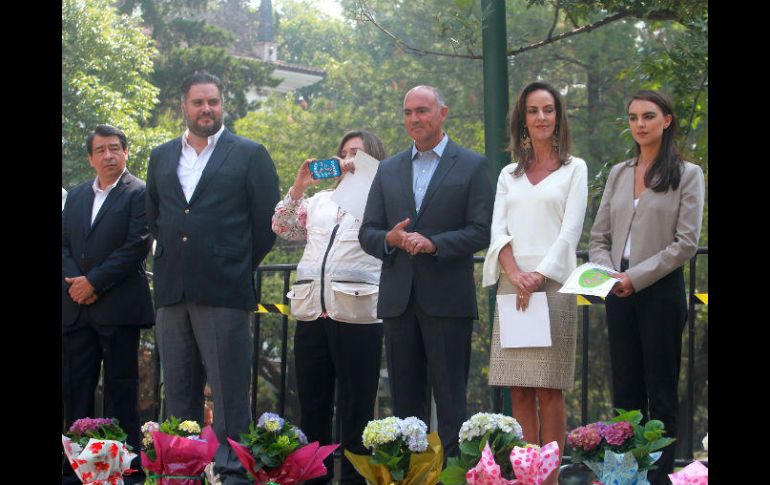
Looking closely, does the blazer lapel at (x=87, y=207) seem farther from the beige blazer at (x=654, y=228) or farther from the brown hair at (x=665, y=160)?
the brown hair at (x=665, y=160)

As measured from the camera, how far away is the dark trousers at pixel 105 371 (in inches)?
217

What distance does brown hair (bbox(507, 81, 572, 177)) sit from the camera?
477 centimetres

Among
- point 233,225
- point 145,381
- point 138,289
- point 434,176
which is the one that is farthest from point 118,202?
point 145,381

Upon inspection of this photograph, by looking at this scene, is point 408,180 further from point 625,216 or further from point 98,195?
point 98,195

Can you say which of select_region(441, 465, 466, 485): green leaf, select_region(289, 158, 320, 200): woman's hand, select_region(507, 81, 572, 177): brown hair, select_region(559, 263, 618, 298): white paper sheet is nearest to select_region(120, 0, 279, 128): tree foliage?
select_region(289, 158, 320, 200): woman's hand

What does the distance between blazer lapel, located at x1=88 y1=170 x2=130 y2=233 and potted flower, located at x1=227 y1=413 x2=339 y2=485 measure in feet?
7.10

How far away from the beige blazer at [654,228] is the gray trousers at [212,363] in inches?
64.1

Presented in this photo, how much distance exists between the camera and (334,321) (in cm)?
531

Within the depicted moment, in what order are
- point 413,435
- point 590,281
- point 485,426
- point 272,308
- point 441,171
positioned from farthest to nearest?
1. point 272,308
2. point 441,171
3. point 590,281
4. point 413,435
5. point 485,426

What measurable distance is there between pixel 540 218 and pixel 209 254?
1471 millimetres

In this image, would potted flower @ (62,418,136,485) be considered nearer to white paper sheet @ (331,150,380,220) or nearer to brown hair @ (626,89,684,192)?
white paper sheet @ (331,150,380,220)

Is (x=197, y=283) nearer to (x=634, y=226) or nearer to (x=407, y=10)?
(x=634, y=226)

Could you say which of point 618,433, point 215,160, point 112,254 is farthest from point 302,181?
point 618,433

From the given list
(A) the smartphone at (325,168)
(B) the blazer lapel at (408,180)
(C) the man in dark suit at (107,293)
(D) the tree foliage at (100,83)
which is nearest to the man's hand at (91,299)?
(C) the man in dark suit at (107,293)
